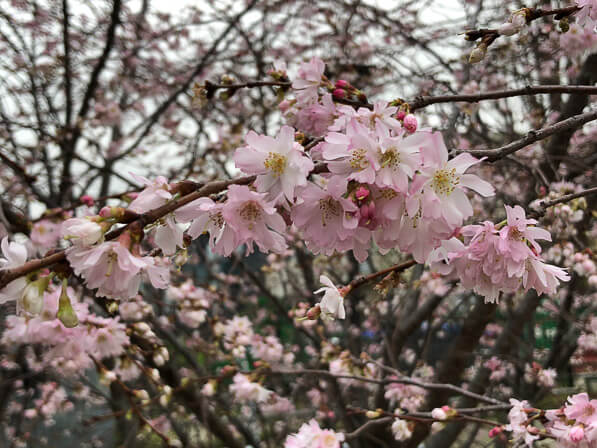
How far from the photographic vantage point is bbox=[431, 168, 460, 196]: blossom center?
2.53 ft

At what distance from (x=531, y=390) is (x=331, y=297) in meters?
3.46

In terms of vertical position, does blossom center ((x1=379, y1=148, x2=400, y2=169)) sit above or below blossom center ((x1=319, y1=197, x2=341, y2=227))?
above

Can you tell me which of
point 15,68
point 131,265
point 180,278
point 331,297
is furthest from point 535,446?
point 15,68

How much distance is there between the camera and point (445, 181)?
2.57 ft

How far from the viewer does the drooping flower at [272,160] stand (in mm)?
761

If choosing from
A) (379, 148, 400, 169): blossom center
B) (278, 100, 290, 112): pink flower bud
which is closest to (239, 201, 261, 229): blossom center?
(379, 148, 400, 169): blossom center

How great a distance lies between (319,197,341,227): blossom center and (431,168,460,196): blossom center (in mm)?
163

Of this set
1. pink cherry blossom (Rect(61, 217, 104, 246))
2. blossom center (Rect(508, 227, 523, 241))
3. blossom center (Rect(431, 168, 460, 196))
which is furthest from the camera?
blossom center (Rect(508, 227, 523, 241))

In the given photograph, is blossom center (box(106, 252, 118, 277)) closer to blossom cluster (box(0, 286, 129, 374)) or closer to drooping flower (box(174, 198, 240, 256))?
drooping flower (box(174, 198, 240, 256))

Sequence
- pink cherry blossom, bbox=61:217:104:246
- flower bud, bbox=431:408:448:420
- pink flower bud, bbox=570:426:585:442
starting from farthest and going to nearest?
flower bud, bbox=431:408:448:420
pink flower bud, bbox=570:426:585:442
pink cherry blossom, bbox=61:217:104:246

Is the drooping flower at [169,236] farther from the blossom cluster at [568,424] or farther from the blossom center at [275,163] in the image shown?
the blossom cluster at [568,424]

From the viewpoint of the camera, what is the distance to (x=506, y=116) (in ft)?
12.5

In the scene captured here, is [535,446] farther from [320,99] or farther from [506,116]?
[506,116]

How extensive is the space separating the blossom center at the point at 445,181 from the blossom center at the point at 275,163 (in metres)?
0.25
